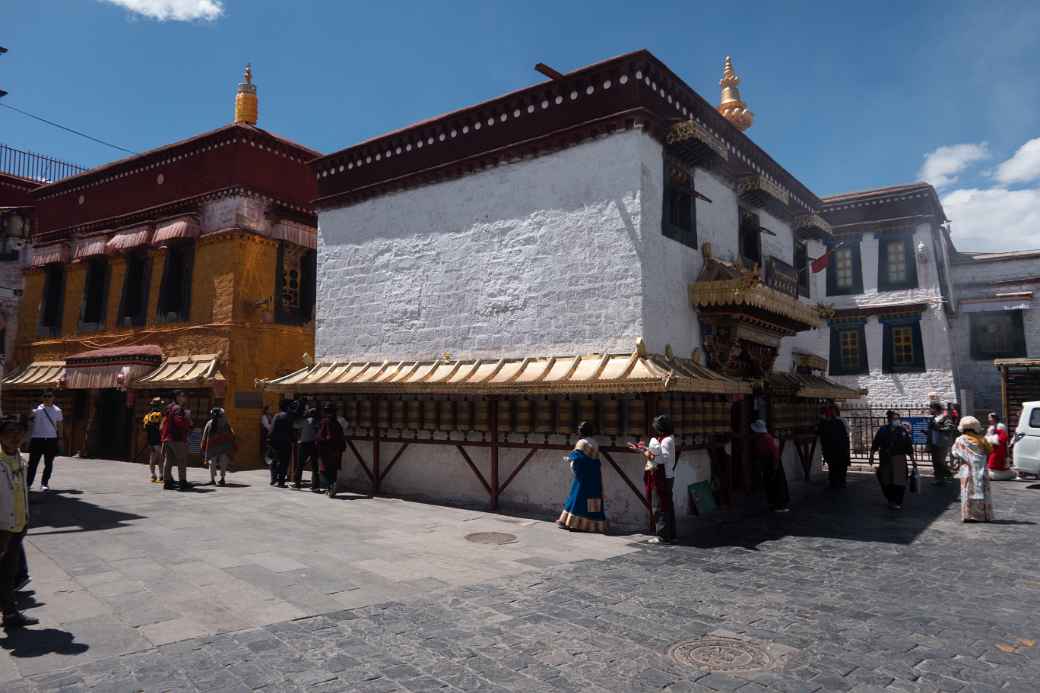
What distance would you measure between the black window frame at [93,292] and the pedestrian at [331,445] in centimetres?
1333

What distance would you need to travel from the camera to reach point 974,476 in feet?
36.6

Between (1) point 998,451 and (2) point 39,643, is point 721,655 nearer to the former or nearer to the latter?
(2) point 39,643

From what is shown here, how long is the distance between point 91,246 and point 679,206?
20.1m

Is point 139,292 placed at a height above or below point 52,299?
below

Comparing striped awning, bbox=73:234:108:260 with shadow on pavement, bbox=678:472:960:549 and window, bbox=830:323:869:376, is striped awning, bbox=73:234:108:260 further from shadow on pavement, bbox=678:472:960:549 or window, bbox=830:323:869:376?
window, bbox=830:323:869:376

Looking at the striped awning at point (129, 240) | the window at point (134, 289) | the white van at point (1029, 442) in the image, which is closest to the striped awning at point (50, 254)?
the striped awning at point (129, 240)

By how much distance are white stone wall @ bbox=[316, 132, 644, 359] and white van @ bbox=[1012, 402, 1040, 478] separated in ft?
37.6

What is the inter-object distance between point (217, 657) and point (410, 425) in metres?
8.97

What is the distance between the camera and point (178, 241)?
20312 mm

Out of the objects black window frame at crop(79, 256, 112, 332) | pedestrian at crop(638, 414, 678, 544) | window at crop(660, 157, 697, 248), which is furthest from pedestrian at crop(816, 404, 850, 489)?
black window frame at crop(79, 256, 112, 332)

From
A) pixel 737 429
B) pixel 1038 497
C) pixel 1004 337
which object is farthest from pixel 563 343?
pixel 1004 337

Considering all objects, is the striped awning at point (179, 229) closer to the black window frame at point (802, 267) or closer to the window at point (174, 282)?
the window at point (174, 282)

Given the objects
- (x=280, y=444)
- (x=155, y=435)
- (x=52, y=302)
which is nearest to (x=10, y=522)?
(x=280, y=444)

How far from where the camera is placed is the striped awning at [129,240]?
2077cm
